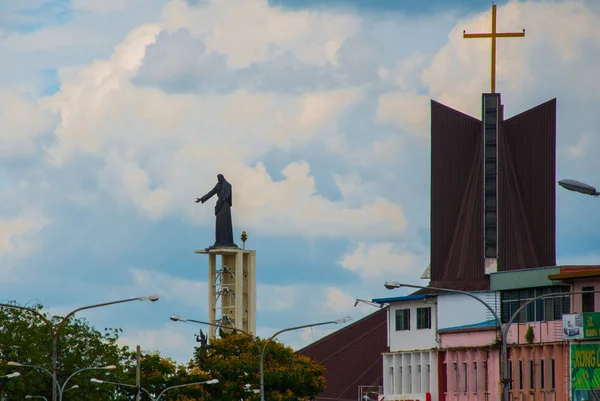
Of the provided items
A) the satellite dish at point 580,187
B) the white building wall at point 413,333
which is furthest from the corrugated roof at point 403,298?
the satellite dish at point 580,187

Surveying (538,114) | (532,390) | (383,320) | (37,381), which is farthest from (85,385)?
(383,320)

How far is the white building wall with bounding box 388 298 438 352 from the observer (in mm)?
102000

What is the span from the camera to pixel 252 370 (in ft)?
356

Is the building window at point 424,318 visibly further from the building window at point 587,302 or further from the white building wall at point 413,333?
the building window at point 587,302

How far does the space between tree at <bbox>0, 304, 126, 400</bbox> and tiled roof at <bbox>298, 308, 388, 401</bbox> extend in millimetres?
34687

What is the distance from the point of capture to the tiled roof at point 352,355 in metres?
133

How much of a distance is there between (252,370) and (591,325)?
30381 millimetres

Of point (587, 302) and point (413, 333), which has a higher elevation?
point (413, 333)

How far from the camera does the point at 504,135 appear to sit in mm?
108688

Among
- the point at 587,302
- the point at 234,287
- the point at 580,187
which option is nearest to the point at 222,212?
the point at 234,287

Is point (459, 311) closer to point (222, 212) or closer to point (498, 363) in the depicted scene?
point (498, 363)

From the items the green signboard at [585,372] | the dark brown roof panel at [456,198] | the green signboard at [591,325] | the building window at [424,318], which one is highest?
the dark brown roof panel at [456,198]

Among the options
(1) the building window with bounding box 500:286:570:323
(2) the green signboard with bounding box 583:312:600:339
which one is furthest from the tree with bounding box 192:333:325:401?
(2) the green signboard with bounding box 583:312:600:339

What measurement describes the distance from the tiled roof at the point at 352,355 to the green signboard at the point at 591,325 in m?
46.9
